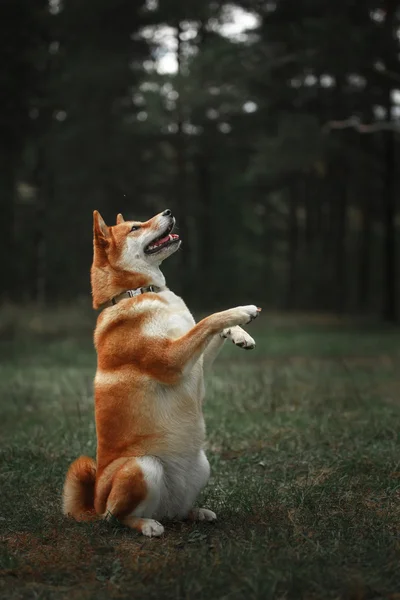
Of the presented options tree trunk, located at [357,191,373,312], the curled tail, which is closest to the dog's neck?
the curled tail

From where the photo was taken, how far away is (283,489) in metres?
6.02

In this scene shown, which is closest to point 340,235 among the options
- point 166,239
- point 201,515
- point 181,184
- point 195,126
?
point 181,184

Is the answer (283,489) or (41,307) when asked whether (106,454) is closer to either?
(283,489)

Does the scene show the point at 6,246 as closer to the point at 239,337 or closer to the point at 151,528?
the point at 239,337

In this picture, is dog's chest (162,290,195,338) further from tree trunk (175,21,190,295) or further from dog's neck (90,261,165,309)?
tree trunk (175,21,190,295)

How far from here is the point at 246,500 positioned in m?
5.59

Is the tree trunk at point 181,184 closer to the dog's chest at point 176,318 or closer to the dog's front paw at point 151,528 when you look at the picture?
the dog's chest at point 176,318

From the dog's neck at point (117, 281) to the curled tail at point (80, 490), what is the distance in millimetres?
1119

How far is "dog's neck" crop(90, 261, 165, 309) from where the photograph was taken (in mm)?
5227

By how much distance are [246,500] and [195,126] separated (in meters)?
29.6

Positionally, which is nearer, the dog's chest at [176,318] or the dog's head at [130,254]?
the dog's chest at [176,318]

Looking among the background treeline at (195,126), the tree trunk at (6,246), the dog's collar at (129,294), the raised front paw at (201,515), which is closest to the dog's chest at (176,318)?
the dog's collar at (129,294)

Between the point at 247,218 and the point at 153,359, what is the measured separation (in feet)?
120

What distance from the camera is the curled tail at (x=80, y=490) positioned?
5141 mm
